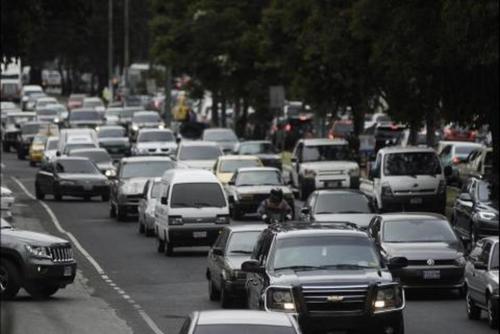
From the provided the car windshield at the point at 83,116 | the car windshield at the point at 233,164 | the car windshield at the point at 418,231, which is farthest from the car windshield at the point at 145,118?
the car windshield at the point at 418,231

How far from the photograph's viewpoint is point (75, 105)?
381 ft

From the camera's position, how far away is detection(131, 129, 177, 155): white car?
68.6m

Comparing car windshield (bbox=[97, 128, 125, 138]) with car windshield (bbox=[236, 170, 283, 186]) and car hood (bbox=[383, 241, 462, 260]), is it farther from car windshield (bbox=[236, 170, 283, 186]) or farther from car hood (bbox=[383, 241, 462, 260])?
car hood (bbox=[383, 241, 462, 260])

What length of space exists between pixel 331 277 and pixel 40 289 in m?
8.83

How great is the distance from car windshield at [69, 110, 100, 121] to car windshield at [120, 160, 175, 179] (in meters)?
39.7

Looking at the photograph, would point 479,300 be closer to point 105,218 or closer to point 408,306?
point 408,306

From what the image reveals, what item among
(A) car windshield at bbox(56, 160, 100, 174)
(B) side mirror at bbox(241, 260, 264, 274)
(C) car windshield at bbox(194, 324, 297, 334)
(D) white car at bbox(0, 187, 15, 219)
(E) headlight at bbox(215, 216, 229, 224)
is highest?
(C) car windshield at bbox(194, 324, 297, 334)

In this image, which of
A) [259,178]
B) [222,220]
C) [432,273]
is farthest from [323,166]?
[432,273]

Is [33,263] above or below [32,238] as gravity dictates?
below

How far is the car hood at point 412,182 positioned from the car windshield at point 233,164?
26.7 ft

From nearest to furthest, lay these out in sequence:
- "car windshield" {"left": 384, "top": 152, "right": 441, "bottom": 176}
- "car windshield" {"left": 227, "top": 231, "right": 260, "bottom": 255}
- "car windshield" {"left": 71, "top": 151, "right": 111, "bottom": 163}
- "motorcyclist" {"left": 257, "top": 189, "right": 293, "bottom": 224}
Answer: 1. "car windshield" {"left": 227, "top": 231, "right": 260, "bottom": 255}
2. "motorcyclist" {"left": 257, "top": 189, "right": 293, "bottom": 224}
3. "car windshield" {"left": 384, "top": 152, "right": 441, "bottom": 176}
4. "car windshield" {"left": 71, "top": 151, "right": 111, "bottom": 163}

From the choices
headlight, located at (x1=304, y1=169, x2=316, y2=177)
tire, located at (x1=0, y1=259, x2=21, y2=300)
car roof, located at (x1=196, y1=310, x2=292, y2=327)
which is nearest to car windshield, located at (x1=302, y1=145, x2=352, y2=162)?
headlight, located at (x1=304, y1=169, x2=316, y2=177)

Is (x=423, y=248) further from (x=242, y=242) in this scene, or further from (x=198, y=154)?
(x=198, y=154)

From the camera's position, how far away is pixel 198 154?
5784 centimetres
